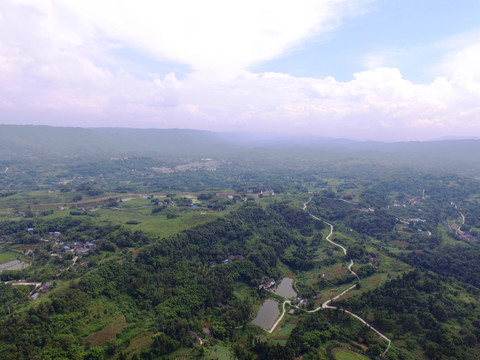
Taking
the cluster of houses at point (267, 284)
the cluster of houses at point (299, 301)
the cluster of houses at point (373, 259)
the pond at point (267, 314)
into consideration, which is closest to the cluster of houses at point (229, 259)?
the cluster of houses at point (267, 284)

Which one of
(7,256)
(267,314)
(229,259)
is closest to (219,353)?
(267,314)

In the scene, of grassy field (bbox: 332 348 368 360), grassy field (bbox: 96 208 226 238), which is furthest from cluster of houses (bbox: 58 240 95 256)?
grassy field (bbox: 332 348 368 360)

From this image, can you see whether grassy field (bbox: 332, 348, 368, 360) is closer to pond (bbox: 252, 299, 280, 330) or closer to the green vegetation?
the green vegetation

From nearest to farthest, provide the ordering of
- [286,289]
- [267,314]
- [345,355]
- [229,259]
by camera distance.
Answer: [345,355]
[267,314]
[286,289]
[229,259]

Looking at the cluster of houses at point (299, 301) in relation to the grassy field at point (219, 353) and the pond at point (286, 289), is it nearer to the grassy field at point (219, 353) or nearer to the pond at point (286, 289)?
the pond at point (286, 289)

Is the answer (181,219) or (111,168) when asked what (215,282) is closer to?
(181,219)

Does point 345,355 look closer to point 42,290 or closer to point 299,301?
point 299,301

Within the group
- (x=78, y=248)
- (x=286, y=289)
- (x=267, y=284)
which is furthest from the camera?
(x=78, y=248)
